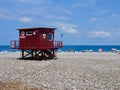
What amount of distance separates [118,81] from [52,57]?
19217mm

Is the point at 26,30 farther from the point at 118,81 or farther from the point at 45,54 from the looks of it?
the point at 118,81

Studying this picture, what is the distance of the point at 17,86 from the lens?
1449 cm

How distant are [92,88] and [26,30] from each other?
20.5m

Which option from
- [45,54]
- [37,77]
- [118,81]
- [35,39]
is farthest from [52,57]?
[118,81]

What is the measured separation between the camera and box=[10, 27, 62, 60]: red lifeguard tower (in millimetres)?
31984

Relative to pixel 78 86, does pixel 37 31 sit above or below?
above

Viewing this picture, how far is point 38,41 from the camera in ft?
105

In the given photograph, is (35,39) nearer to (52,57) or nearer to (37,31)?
(37,31)

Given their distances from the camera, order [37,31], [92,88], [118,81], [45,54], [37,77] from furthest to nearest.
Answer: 1. [45,54]
2. [37,31]
3. [37,77]
4. [118,81]
5. [92,88]

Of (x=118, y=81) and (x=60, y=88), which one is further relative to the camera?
(x=118, y=81)

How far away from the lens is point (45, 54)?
3475 cm

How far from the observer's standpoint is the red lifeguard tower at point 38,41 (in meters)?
32.0

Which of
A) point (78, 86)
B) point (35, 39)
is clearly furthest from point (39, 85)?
point (35, 39)

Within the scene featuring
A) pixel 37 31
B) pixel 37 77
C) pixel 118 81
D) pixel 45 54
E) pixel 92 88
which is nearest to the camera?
pixel 92 88
